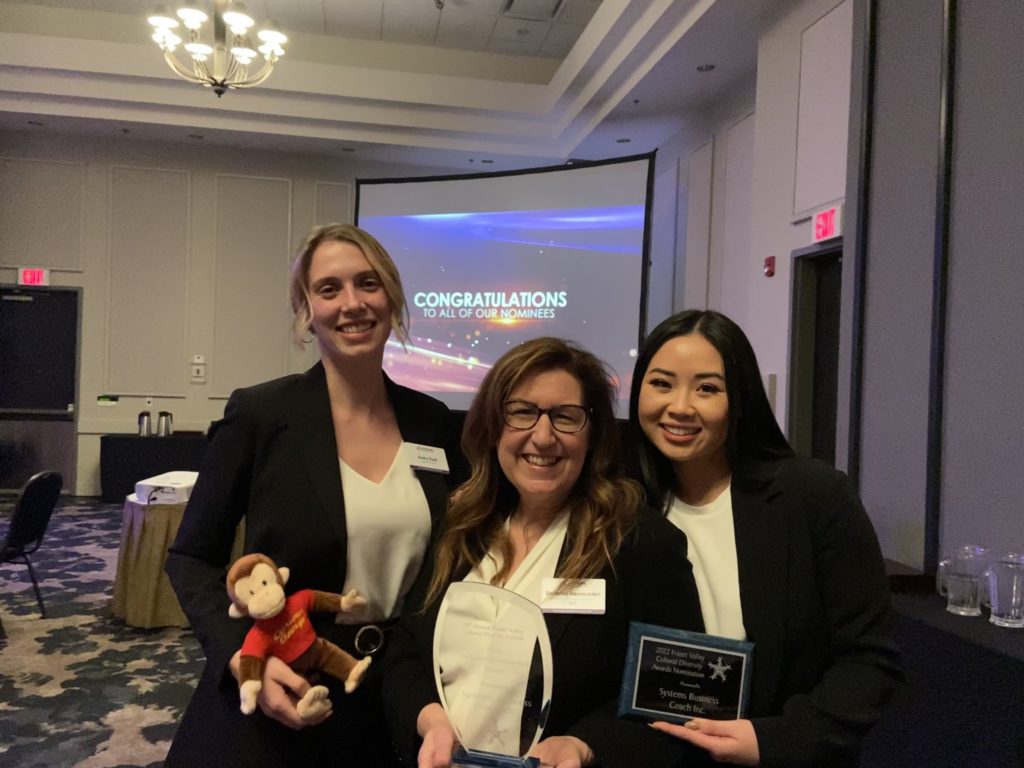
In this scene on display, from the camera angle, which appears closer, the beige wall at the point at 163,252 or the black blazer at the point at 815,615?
the black blazer at the point at 815,615

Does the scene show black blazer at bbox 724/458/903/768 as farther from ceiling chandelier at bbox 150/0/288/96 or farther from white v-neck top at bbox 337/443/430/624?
ceiling chandelier at bbox 150/0/288/96

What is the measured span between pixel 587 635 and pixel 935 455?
174 centimetres

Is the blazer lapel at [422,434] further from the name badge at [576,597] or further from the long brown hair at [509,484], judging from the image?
the name badge at [576,597]

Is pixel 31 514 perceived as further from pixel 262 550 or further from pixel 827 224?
pixel 827 224

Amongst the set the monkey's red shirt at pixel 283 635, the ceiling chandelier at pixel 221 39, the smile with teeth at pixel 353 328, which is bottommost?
the monkey's red shirt at pixel 283 635

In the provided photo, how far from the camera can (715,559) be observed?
1323 millimetres

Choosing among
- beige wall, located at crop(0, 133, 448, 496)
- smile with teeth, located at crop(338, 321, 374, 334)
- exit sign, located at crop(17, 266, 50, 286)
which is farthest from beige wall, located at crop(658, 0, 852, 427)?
exit sign, located at crop(17, 266, 50, 286)

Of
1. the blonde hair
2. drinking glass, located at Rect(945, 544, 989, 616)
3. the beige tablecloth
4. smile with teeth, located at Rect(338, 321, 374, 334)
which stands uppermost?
the blonde hair

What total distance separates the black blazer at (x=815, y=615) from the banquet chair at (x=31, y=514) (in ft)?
12.8

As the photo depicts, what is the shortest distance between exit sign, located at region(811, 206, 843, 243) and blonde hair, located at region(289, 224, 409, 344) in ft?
9.68

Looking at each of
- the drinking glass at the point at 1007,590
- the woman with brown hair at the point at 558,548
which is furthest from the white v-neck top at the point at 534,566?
the drinking glass at the point at 1007,590

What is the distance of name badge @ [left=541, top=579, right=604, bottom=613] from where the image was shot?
1.21 metres

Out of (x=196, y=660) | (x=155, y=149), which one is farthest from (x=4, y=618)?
(x=155, y=149)

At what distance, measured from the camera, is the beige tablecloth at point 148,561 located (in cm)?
408
